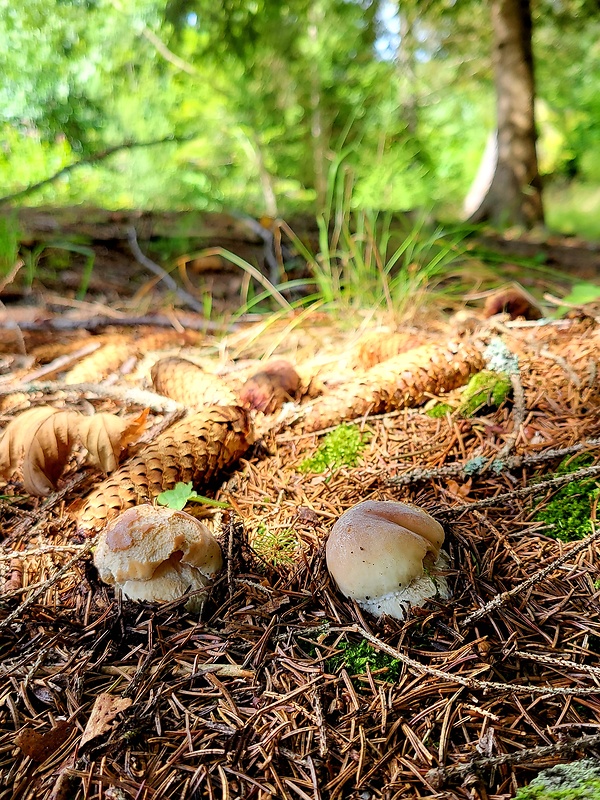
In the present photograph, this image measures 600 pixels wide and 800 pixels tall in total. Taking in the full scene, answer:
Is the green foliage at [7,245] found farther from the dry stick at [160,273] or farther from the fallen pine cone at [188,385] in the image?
the fallen pine cone at [188,385]

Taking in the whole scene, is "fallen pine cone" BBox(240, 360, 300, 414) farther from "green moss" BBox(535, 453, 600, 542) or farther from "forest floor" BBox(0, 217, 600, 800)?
"green moss" BBox(535, 453, 600, 542)

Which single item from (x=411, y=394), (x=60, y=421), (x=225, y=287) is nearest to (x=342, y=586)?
(x=411, y=394)

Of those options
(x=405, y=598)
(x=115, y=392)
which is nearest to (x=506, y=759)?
(x=405, y=598)

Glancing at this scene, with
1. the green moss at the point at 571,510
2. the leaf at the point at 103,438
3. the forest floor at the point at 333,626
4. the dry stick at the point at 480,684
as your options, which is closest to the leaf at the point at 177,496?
the forest floor at the point at 333,626

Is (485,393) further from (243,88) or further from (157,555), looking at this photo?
(243,88)

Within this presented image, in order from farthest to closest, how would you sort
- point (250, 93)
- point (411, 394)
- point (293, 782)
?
point (250, 93) < point (411, 394) < point (293, 782)

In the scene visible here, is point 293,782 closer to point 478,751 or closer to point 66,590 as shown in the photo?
point 478,751
